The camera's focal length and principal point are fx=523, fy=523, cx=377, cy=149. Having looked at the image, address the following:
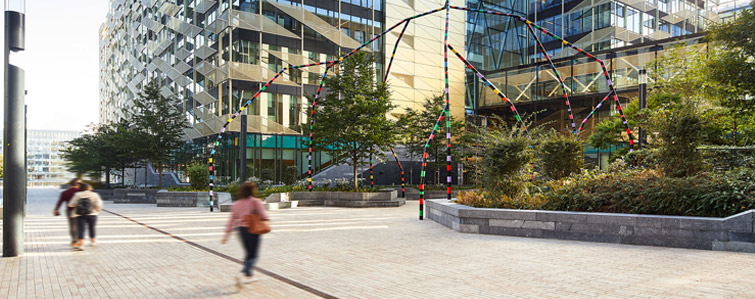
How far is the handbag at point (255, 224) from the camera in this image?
6.71 m

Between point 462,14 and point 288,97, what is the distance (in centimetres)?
1818

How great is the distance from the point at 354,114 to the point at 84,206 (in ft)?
44.0

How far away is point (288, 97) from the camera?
36.4 metres

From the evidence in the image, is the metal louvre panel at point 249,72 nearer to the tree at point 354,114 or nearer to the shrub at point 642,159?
the tree at point 354,114

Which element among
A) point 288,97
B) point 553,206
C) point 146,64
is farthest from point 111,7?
point 553,206

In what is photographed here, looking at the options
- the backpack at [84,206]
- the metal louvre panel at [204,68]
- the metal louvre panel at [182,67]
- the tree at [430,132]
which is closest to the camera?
the backpack at [84,206]

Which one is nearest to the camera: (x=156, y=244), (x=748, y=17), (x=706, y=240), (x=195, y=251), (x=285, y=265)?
(x=285, y=265)

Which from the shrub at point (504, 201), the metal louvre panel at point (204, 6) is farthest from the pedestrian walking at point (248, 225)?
the metal louvre panel at point (204, 6)

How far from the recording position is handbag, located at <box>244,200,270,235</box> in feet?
22.0

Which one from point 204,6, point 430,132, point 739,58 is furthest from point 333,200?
point 204,6

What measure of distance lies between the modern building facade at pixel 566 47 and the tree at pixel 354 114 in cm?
1728

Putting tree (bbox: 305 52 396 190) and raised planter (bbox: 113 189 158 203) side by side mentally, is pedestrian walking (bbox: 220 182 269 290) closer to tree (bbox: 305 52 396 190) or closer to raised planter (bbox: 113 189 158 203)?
tree (bbox: 305 52 396 190)

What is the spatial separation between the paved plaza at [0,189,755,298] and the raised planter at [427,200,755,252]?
322 mm

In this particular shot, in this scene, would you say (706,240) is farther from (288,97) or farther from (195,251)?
(288,97)
